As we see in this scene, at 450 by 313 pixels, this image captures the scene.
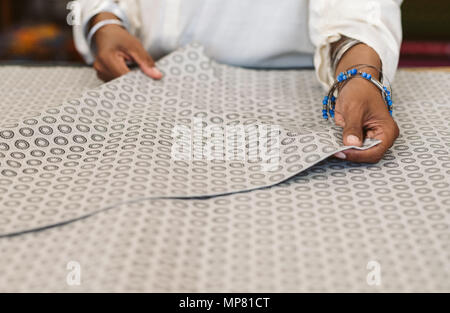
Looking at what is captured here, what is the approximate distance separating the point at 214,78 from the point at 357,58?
0.65ft

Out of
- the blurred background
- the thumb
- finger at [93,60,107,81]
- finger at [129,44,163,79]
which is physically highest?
finger at [129,44,163,79]

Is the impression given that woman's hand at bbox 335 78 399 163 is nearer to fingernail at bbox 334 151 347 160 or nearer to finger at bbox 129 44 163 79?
fingernail at bbox 334 151 347 160

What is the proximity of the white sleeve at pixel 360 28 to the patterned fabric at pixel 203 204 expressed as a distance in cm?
10

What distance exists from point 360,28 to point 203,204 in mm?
388

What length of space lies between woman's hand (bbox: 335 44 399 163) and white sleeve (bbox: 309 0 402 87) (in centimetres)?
11

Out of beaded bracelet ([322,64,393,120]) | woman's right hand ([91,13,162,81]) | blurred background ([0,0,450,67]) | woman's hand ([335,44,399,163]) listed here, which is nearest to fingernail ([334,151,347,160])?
woman's hand ([335,44,399,163])

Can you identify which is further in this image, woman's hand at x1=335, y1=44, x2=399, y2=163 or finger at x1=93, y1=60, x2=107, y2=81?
finger at x1=93, y1=60, x2=107, y2=81

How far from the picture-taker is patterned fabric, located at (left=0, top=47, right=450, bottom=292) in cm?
39

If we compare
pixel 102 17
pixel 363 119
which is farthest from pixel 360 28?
pixel 102 17

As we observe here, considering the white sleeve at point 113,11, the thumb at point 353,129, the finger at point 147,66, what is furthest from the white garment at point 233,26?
the thumb at point 353,129

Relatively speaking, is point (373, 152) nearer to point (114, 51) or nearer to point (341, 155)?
point (341, 155)

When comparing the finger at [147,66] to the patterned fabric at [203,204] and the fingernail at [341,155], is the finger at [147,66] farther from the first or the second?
the fingernail at [341,155]

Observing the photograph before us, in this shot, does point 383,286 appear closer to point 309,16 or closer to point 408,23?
point 309,16
